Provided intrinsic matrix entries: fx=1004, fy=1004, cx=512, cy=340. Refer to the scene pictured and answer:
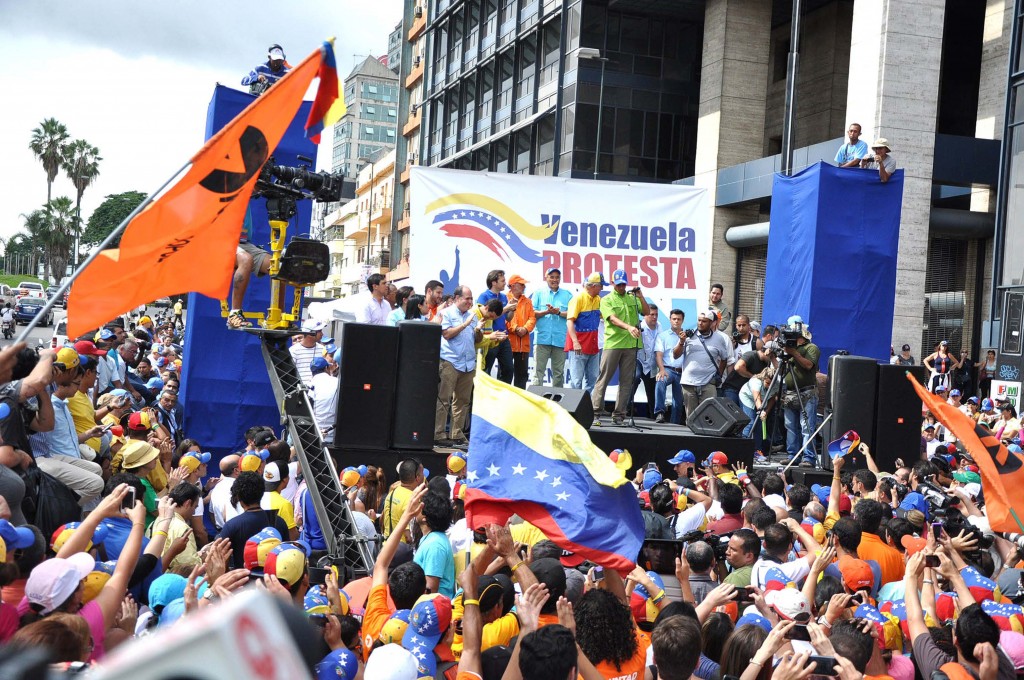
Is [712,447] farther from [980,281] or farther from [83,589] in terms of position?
[980,281]

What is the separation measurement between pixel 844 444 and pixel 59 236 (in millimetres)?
97730

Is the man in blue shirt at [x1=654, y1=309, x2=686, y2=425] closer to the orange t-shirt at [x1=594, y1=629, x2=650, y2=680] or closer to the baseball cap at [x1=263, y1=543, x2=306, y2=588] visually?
the baseball cap at [x1=263, y1=543, x2=306, y2=588]

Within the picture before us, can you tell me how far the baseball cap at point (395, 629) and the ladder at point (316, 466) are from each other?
1964mm

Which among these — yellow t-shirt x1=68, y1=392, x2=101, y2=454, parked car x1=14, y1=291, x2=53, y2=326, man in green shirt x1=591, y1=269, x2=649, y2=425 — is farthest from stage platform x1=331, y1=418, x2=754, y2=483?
parked car x1=14, y1=291, x2=53, y2=326

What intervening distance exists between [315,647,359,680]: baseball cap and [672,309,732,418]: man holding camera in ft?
29.8

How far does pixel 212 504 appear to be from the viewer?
782 centimetres

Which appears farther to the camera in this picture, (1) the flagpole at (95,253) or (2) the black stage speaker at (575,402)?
(2) the black stage speaker at (575,402)

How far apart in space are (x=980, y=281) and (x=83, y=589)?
23.6 metres

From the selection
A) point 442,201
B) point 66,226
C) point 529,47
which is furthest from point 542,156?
point 66,226

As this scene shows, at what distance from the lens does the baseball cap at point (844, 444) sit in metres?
11.6

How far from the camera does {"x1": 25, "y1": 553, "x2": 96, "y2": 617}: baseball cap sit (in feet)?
12.6

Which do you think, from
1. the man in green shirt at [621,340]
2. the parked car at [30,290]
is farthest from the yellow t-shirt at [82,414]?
the parked car at [30,290]

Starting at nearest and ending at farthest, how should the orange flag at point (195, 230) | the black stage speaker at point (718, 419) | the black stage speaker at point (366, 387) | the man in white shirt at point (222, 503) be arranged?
the orange flag at point (195, 230) → the man in white shirt at point (222, 503) → the black stage speaker at point (366, 387) → the black stage speaker at point (718, 419)

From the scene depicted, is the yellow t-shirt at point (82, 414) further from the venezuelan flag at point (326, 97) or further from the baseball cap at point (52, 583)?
the baseball cap at point (52, 583)
